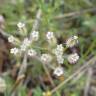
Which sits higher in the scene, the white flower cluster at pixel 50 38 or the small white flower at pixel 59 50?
the white flower cluster at pixel 50 38

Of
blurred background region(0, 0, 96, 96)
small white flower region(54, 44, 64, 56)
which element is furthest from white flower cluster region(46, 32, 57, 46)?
blurred background region(0, 0, 96, 96)

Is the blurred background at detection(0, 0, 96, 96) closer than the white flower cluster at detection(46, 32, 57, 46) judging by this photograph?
No

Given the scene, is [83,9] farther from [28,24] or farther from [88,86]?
[88,86]

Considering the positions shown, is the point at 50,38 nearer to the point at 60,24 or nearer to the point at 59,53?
the point at 59,53

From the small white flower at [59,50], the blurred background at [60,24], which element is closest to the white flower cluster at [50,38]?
the small white flower at [59,50]

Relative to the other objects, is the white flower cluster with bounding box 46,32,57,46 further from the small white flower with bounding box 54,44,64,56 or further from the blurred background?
the blurred background

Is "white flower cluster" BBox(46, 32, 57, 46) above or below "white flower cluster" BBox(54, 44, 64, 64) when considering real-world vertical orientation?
above

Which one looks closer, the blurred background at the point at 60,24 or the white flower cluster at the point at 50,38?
the white flower cluster at the point at 50,38

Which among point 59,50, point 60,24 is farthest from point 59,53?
point 60,24

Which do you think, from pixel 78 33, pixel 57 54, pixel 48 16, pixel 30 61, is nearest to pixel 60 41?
pixel 78 33

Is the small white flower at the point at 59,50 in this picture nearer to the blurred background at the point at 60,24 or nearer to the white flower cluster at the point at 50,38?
the white flower cluster at the point at 50,38

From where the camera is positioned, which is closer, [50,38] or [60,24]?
[50,38]

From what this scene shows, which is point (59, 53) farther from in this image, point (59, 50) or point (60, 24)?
point (60, 24)
